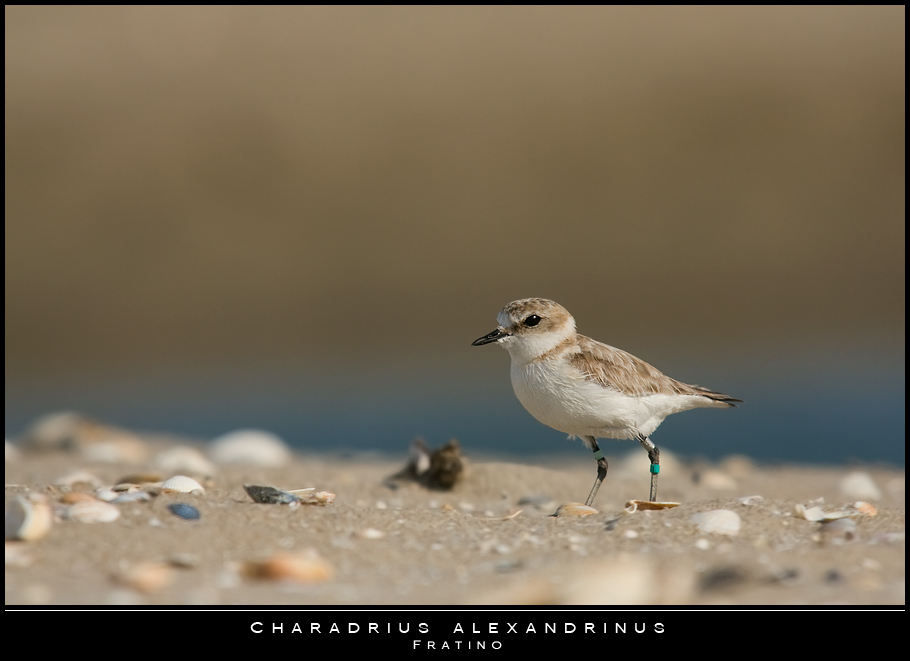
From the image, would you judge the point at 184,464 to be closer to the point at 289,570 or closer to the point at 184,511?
the point at 184,511

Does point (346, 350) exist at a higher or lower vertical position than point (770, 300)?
lower

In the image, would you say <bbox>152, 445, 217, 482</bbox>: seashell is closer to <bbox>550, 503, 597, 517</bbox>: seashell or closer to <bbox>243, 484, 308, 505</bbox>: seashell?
<bbox>243, 484, 308, 505</bbox>: seashell

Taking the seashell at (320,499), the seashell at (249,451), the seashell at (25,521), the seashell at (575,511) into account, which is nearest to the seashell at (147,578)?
the seashell at (25,521)

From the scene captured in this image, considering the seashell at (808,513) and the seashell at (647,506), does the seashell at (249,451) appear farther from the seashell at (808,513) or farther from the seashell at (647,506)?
the seashell at (808,513)

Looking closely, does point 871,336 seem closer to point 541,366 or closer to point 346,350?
point 346,350

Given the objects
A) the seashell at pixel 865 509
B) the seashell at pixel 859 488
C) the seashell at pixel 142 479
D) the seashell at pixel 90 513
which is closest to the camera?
the seashell at pixel 90 513

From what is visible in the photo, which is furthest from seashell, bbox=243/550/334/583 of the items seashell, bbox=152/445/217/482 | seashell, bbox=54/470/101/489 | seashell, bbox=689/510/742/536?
seashell, bbox=152/445/217/482
